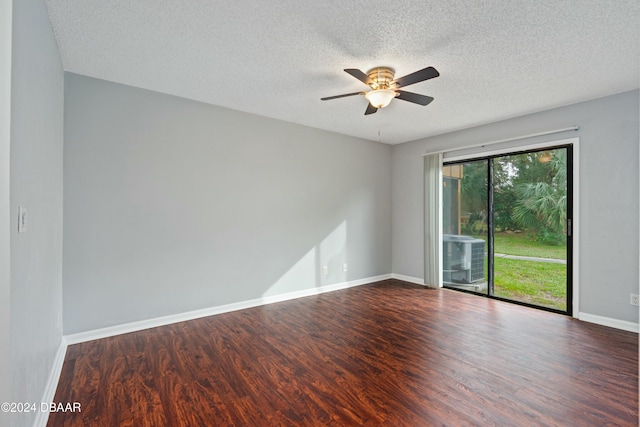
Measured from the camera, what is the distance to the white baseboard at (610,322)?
10.2 ft

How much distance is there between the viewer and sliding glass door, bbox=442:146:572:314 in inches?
148

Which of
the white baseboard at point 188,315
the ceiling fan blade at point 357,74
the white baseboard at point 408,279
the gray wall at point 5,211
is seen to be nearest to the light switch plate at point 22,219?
the gray wall at point 5,211

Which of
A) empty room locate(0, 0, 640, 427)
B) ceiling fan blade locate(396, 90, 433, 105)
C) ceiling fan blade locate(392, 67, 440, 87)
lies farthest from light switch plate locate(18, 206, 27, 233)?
ceiling fan blade locate(396, 90, 433, 105)

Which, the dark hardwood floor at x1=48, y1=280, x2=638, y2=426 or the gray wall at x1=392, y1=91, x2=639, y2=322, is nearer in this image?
the dark hardwood floor at x1=48, y1=280, x2=638, y2=426

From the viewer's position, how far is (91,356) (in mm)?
2562

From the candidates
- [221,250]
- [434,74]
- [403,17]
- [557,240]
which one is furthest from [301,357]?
[557,240]

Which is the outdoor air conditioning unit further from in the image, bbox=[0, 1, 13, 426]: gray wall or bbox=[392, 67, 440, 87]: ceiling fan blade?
bbox=[0, 1, 13, 426]: gray wall

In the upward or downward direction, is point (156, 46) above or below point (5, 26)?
above

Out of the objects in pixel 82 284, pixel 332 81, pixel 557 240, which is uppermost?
pixel 332 81

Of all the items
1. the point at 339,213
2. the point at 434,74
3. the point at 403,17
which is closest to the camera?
the point at 403,17

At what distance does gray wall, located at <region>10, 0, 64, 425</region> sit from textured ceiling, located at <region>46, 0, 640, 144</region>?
18.5 inches

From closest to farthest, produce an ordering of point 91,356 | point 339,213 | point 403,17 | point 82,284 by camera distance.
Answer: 1. point 403,17
2. point 91,356
3. point 82,284
4. point 339,213

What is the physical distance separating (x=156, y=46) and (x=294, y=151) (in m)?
2.22

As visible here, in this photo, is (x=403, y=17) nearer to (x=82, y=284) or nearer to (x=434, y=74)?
(x=434, y=74)
